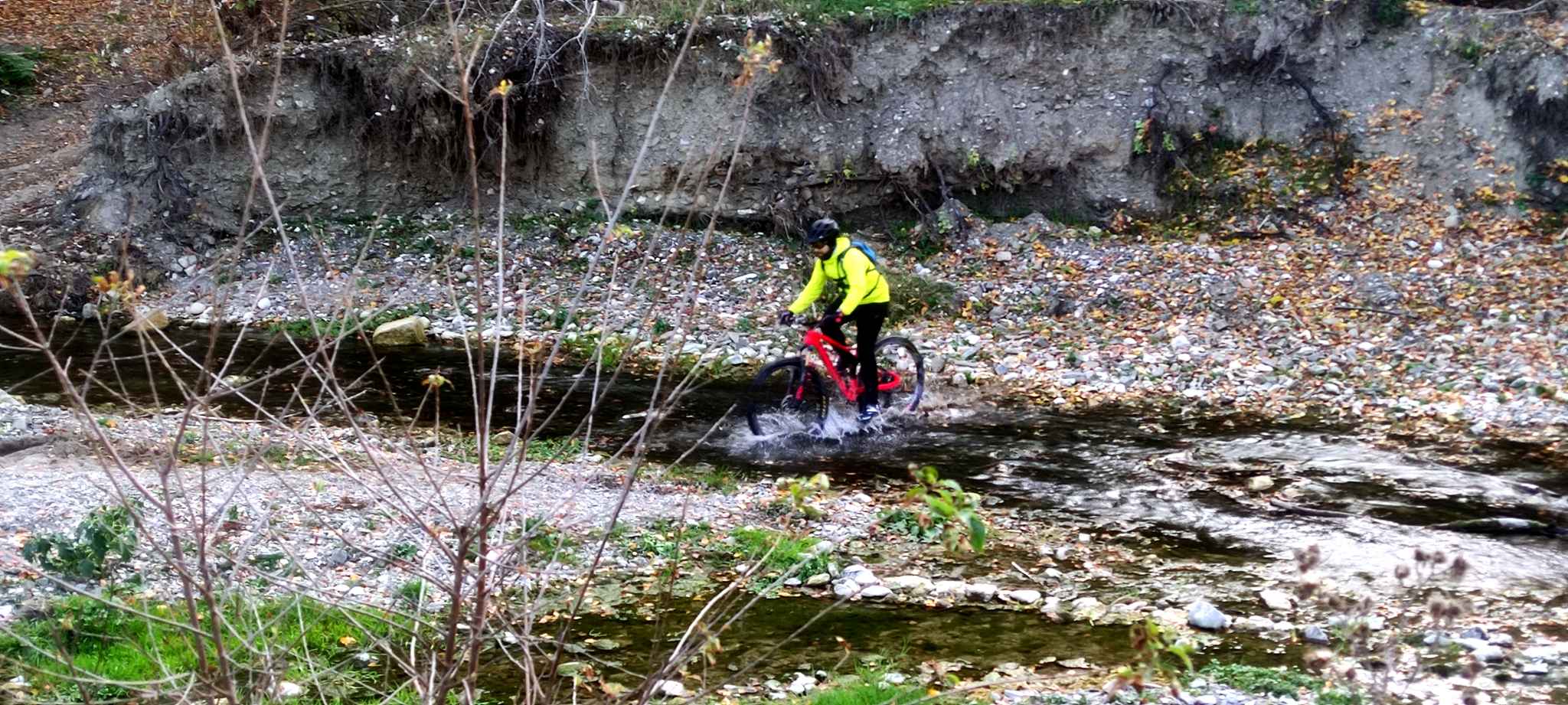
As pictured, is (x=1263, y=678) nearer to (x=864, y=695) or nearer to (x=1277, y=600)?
(x=1277, y=600)

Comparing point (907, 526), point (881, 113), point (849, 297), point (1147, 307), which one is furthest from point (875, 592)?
point (881, 113)

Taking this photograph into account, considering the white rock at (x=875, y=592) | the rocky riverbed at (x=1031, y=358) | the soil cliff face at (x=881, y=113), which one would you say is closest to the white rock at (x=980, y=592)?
the rocky riverbed at (x=1031, y=358)

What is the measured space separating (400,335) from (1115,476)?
809cm

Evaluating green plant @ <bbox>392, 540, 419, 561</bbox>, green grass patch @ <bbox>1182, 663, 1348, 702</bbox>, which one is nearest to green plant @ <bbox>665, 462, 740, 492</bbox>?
green plant @ <bbox>392, 540, 419, 561</bbox>

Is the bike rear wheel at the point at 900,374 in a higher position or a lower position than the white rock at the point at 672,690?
lower

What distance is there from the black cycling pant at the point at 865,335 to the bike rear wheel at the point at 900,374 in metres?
0.14

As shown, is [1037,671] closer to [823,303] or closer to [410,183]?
[823,303]

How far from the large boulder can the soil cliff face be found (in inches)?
121

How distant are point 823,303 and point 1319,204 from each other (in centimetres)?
606

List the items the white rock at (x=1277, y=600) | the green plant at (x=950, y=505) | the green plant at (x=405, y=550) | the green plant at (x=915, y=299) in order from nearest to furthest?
1. the green plant at (x=950, y=505)
2. the green plant at (x=405, y=550)
3. the white rock at (x=1277, y=600)
4. the green plant at (x=915, y=299)

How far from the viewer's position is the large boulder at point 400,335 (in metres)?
13.2

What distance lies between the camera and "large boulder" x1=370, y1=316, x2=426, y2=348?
13227mm

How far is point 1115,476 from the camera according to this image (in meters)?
8.75

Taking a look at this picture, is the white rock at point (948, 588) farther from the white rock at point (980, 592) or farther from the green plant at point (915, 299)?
the green plant at point (915, 299)
